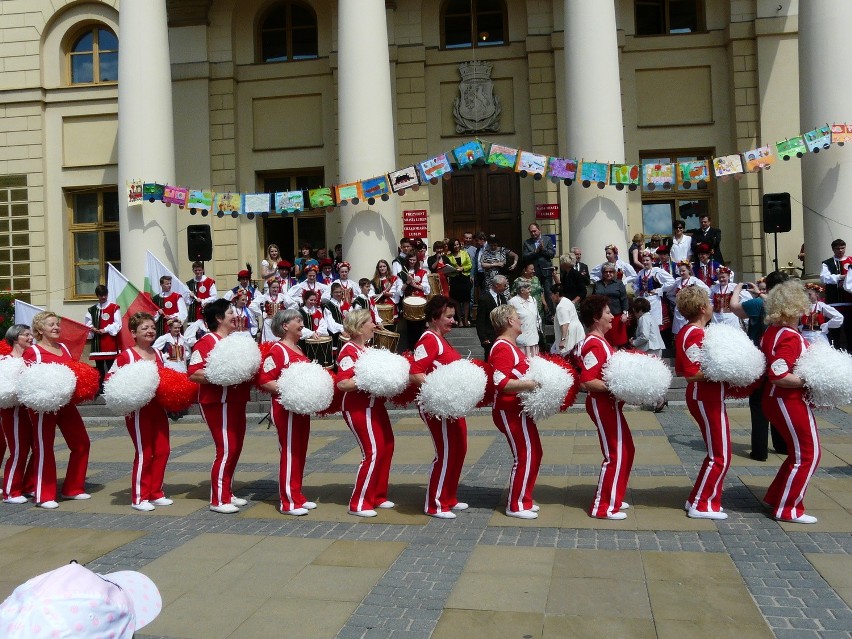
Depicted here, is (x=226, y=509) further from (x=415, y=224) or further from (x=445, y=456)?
(x=415, y=224)

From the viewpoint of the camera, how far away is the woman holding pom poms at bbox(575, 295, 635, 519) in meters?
6.63

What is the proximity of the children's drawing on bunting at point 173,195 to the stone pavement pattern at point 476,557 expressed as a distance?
31.9ft

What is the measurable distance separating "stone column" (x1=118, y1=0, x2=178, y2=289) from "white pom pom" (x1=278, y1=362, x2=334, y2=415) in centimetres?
1169

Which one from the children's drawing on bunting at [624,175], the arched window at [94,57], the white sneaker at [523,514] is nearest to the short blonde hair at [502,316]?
the white sneaker at [523,514]

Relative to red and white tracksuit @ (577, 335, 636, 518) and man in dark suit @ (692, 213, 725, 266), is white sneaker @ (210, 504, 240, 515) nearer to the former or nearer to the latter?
red and white tracksuit @ (577, 335, 636, 518)

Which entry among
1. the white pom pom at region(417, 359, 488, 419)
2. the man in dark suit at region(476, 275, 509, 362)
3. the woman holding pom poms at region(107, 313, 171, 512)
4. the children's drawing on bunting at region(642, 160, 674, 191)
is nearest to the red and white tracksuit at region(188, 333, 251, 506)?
the woman holding pom poms at region(107, 313, 171, 512)

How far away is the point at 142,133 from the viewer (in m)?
17.9

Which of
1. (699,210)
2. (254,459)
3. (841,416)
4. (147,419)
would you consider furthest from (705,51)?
(147,419)

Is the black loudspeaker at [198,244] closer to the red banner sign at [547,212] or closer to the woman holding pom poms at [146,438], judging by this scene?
the red banner sign at [547,212]

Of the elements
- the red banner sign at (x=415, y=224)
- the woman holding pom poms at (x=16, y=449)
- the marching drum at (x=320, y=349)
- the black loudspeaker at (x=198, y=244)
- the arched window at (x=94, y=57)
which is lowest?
the woman holding pom poms at (x=16, y=449)

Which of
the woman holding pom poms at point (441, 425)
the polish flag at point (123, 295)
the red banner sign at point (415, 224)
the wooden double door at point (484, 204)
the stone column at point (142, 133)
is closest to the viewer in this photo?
the woman holding pom poms at point (441, 425)

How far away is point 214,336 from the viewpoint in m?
7.38

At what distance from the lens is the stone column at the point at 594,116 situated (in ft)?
55.1

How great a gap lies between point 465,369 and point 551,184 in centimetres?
1494
